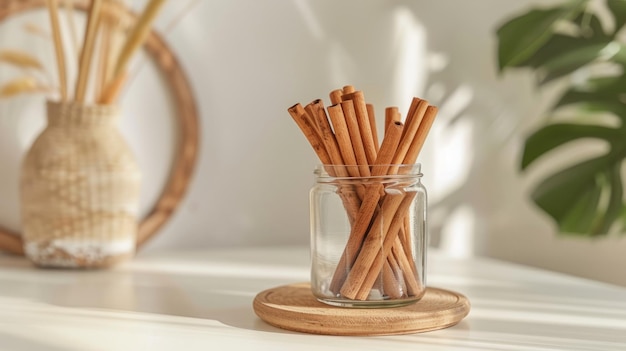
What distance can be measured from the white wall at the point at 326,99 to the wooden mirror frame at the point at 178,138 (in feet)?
0.09

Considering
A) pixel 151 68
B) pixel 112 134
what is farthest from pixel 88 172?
pixel 151 68

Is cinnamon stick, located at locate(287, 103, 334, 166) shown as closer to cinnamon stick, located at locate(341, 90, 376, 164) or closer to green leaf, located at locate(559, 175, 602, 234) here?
cinnamon stick, located at locate(341, 90, 376, 164)

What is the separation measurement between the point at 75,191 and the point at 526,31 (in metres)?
0.71

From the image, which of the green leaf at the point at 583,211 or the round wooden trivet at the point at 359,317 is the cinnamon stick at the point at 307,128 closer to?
the round wooden trivet at the point at 359,317

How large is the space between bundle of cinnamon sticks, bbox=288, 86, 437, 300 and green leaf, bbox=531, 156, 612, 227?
1.68ft

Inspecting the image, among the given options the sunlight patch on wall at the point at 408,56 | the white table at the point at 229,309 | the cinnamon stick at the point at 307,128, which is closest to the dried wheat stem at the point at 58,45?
the white table at the point at 229,309

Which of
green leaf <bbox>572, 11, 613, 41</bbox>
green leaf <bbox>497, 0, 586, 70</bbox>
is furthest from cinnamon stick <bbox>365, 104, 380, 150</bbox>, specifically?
green leaf <bbox>572, 11, 613, 41</bbox>

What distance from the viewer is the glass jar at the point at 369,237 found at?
0.72 meters

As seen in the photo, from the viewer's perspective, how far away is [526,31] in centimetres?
115

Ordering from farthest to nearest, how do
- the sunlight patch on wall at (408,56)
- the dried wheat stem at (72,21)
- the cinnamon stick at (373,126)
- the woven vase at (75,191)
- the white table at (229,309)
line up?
the sunlight patch on wall at (408,56) < the dried wheat stem at (72,21) < the woven vase at (75,191) < the cinnamon stick at (373,126) < the white table at (229,309)

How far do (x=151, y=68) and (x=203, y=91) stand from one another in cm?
10

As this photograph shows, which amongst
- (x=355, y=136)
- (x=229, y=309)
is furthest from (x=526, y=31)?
(x=229, y=309)

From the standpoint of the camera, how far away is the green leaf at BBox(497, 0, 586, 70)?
3.69 ft

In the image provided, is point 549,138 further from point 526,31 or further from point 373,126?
point 373,126
